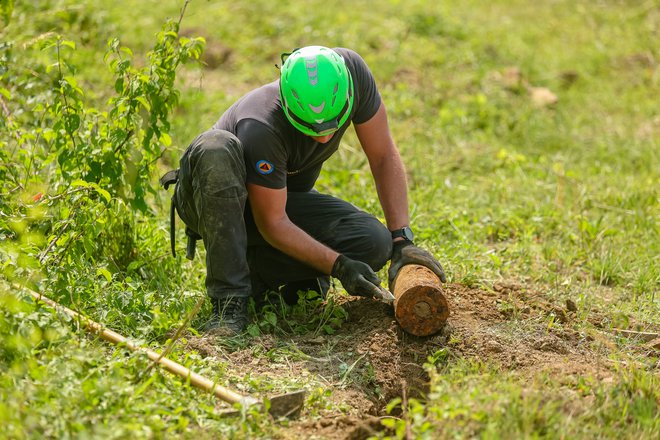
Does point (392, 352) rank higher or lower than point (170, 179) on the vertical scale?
lower

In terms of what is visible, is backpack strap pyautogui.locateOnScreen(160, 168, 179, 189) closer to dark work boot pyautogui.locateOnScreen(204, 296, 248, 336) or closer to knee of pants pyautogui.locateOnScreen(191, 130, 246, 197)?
knee of pants pyautogui.locateOnScreen(191, 130, 246, 197)

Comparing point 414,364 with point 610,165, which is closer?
point 414,364

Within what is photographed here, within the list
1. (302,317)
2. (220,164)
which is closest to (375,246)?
(302,317)

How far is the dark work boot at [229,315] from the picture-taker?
4.13 metres

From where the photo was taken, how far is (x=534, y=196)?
6.33 m

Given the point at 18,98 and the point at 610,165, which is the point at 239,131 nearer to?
the point at 18,98

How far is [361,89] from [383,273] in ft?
3.90

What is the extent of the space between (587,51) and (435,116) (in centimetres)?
272

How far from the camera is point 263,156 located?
405 centimetres

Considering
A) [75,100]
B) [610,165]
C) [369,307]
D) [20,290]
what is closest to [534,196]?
[610,165]

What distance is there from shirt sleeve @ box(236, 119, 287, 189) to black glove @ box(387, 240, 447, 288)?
0.73 m

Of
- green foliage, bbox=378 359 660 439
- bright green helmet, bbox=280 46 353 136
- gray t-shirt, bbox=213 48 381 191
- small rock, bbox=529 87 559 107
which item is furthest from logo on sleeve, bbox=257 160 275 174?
small rock, bbox=529 87 559 107

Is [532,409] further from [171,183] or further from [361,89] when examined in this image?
[171,183]

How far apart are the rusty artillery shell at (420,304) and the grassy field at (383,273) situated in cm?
9
